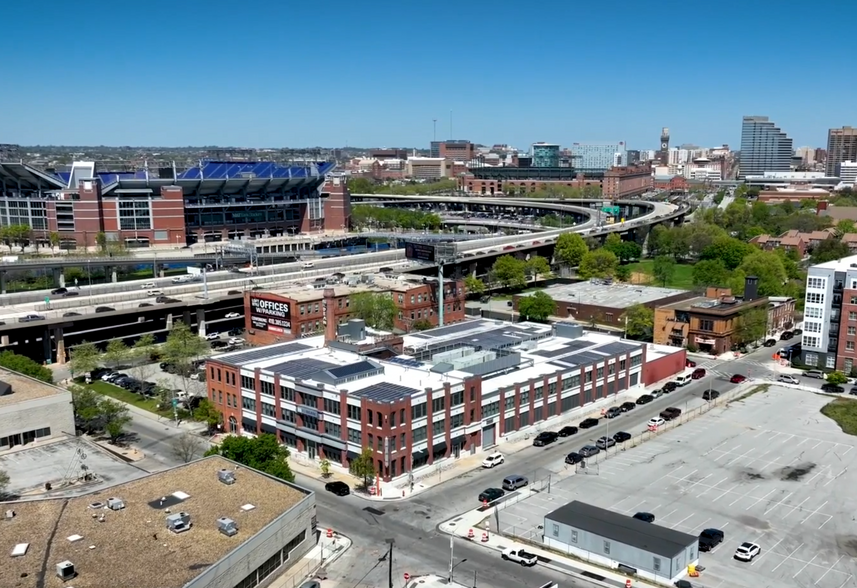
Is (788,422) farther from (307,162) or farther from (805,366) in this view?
→ (307,162)

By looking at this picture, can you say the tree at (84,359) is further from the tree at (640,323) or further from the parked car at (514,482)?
the tree at (640,323)

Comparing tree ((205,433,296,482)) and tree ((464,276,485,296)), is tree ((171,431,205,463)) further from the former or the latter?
tree ((464,276,485,296))

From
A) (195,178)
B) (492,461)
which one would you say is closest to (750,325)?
(492,461)

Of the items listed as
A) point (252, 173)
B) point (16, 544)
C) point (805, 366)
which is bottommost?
point (805, 366)

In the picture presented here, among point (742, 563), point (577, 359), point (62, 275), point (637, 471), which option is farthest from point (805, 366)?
point (62, 275)

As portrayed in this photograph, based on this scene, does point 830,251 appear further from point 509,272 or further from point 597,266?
point 509,272
